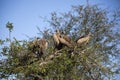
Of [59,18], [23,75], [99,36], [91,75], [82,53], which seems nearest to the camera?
[23,75]

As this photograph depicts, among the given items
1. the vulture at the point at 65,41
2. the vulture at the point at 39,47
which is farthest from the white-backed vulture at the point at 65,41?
the vulture at the point at 39,47

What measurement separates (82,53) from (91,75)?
1.07m

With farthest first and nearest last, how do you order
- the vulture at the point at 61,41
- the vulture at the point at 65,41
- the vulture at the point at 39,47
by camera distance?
the vulture at the point at 61,41, the vulture at the point at 65,41, the vulture at the point at 39,47

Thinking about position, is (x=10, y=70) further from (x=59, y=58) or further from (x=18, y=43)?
(x=59, y=58)

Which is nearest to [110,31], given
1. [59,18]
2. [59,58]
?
[59,18]

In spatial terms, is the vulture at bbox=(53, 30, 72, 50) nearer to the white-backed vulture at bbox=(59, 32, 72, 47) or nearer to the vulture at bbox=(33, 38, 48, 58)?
the white-backed vulture at bbox=(59, 32, 72, 47)

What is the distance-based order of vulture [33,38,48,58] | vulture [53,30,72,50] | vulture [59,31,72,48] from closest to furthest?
vulture [33,38,48,58] → vulture [59,31,72,48] → vulture [53,30,72,50]

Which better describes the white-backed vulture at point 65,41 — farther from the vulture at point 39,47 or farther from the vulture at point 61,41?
the vulture at point 39,47

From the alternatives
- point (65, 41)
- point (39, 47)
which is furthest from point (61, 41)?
point (39, 47)

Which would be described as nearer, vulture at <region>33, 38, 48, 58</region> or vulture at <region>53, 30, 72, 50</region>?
vulture at <region>33, 38, 48, 58</region>

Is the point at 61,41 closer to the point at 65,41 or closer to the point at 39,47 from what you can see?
the point at 65,41

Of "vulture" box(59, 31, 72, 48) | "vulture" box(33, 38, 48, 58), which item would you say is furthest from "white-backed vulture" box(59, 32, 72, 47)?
"vulture" box(33, 38, 48, 58)

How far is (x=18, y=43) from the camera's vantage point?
899 cm

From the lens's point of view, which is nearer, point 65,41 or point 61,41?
point 65,41
